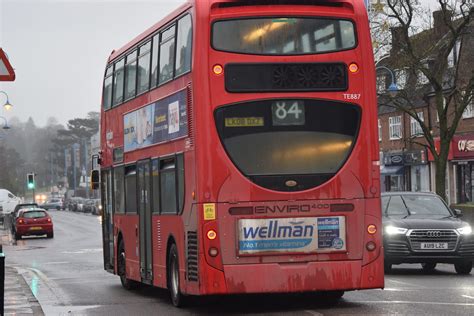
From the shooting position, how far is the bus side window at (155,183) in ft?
53.8

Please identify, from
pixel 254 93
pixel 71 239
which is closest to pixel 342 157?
pixel 254 93

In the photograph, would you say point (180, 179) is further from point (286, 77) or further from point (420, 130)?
point (420, 130)

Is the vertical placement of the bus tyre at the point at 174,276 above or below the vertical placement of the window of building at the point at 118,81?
below

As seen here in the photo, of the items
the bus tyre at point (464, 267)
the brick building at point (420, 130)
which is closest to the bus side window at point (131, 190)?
the bus tyre at point (464, 267)

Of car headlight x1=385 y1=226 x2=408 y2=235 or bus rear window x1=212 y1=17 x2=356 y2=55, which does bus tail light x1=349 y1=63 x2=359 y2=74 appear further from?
car headlight x1=385 y1=226 x2=408 y2=235

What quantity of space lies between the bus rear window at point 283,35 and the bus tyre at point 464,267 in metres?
7.99

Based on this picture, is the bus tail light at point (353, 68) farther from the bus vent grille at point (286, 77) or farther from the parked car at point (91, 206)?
the parked car at point (91, 206)

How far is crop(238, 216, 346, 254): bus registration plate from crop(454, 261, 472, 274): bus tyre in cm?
752

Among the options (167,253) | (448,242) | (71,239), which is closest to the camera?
(167,253)

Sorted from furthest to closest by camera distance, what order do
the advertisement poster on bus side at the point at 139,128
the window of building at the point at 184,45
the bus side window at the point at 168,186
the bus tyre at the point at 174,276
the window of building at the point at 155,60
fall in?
the advertisement poster on bus side at the point at 139,128 < the window of building at the point at 155,60 < the bus side window at the point at 168,186 < the bus tyre at the point at 174,276 < the window of building at the point at 184,45

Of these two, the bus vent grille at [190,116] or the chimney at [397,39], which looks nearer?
the bus vent grille at [190,116]

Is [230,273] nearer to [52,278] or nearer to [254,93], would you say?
[254,93]

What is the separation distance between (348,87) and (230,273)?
2902 millimetres

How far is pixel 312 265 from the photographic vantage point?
46.6 ft
